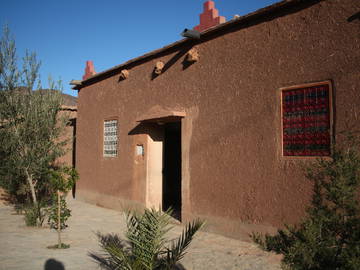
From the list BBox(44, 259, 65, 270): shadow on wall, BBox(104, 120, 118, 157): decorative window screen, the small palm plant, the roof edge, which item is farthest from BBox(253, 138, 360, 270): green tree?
BBox(104, 120, 118, 157): decorative window screen

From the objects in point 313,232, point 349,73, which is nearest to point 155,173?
point 349,73

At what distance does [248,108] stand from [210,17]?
2718mm

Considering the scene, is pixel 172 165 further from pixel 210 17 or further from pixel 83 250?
pixel 83 250

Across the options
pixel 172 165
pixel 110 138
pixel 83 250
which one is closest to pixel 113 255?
pixel 83 250

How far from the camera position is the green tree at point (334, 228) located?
2.33m

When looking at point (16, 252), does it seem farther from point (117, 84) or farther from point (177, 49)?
point (117, 84)

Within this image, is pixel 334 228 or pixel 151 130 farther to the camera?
pixel 151 130

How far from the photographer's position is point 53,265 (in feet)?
16.4

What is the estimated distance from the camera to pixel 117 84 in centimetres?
1045

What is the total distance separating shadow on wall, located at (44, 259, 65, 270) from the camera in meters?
4.85

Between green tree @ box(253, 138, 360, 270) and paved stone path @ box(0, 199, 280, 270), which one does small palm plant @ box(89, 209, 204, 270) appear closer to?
green tree @ box(253, 138, 360, 270)

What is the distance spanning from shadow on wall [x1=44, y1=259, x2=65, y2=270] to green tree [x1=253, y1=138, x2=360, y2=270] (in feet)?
11.0

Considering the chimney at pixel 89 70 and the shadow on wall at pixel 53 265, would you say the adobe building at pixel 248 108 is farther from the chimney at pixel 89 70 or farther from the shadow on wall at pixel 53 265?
the chimney at pixel 89 70

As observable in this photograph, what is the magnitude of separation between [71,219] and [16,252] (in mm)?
3122
